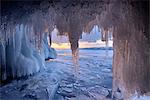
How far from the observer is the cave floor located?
364 cm

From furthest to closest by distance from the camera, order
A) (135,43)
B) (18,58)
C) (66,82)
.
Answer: (66,82) → (18,58) → (135,43)

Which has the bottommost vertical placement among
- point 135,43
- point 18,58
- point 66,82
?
point 66,82

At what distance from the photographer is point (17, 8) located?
1.43m

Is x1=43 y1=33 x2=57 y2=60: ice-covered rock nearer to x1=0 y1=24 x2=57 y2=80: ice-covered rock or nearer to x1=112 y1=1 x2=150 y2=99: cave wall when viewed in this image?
x1=0 y1=24 x2=57 y2=80: ice-covered rock

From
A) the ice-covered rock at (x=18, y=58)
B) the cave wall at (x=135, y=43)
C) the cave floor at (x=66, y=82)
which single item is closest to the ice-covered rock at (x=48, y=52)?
the cave floor at (x=66, y=82)

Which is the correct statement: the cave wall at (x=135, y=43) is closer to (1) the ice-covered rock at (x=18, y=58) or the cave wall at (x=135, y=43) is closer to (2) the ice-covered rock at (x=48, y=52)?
(1) the ice-covered rock at (x=18, y=58)

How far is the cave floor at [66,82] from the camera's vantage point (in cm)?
364

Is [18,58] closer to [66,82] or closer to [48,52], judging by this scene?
[66,82]

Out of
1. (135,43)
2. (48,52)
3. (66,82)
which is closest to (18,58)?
(66,82)

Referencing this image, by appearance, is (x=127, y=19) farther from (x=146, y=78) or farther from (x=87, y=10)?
(x=146, y=78)

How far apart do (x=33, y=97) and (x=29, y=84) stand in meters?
0.24

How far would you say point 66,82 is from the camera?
393 centimetres

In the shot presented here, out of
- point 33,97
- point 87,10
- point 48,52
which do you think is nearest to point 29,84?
point 33,97

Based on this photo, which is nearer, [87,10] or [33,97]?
[87,10]
